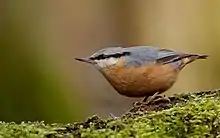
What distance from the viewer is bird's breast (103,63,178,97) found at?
3.48 metres

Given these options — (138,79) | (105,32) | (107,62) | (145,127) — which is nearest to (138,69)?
(138,79)

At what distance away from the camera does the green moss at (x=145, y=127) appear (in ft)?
6.57

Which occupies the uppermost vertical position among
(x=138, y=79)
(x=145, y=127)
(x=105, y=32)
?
(x=105, y=32)

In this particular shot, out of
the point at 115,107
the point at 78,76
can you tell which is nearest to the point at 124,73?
the point at 115,107

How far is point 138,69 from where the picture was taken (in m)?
3.52

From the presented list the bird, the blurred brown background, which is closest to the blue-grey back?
the bird

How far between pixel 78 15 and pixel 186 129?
314 inches

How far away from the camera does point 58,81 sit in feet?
20.5

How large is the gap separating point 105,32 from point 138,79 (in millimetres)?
6545

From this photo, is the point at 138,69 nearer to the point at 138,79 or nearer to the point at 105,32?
the point at 138,79

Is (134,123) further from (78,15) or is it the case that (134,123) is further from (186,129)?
(78,15)

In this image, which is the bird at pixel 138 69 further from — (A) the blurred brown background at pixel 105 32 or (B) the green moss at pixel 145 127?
(A) the blurred brown background at pixel 105 32

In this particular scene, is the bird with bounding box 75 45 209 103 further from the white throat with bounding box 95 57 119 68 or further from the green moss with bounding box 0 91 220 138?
the green moss with bounding box 0 91 220 138

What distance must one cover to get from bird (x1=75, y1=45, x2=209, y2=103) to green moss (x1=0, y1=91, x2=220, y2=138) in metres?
1.22
